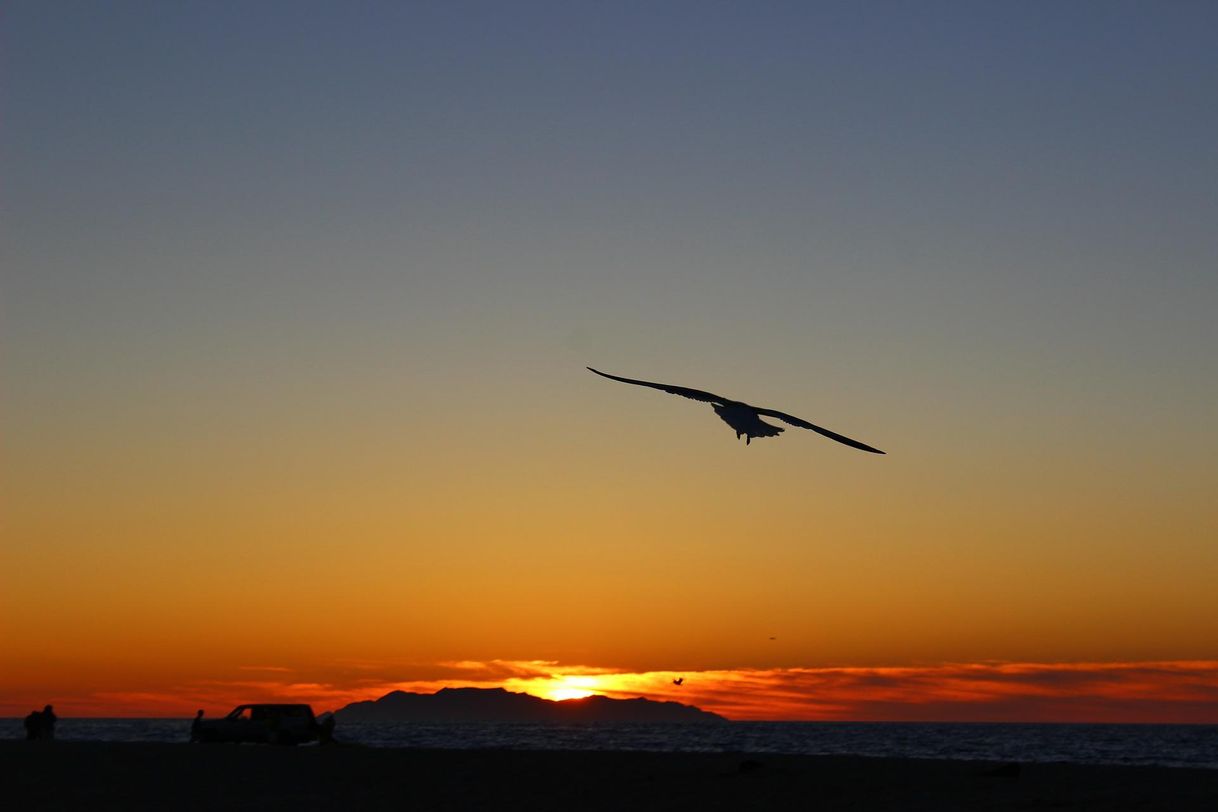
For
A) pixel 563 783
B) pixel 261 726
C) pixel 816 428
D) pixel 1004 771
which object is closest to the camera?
pixel 816 428

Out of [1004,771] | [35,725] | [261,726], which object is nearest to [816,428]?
[1004,771]

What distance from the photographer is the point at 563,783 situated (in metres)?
25.4

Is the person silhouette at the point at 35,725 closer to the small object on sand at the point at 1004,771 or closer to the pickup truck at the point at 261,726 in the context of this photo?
the pickup truck at the point at 261,726

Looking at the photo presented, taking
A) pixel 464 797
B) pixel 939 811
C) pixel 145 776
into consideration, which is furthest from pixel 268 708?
pixel 939 811

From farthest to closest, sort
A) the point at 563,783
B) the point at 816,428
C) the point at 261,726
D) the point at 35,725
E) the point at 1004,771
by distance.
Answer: the point at 35,725 → the point at 261,726 → the point at 563,783 → the point at 1004,771 → the point at 816,428

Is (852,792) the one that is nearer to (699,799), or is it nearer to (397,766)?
(699,799)

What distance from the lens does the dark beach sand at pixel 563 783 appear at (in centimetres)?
2153

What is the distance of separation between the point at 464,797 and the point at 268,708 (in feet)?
59.8

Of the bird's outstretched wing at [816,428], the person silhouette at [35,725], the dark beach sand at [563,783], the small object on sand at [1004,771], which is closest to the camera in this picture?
the bird's outstretched wing at [816,428]

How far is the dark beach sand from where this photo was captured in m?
21.5

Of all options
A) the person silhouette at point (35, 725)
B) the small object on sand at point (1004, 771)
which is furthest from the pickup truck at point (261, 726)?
the small object on sand at point (1004, 771)

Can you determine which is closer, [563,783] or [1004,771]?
[1004,771]

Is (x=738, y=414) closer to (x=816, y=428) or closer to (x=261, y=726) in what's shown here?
(x=816, y=428)

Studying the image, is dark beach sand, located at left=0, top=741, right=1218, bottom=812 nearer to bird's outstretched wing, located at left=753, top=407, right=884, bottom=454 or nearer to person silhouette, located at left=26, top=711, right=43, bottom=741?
bird's outstretched wing, located at left=753, top=407, right=884, bottom=454
